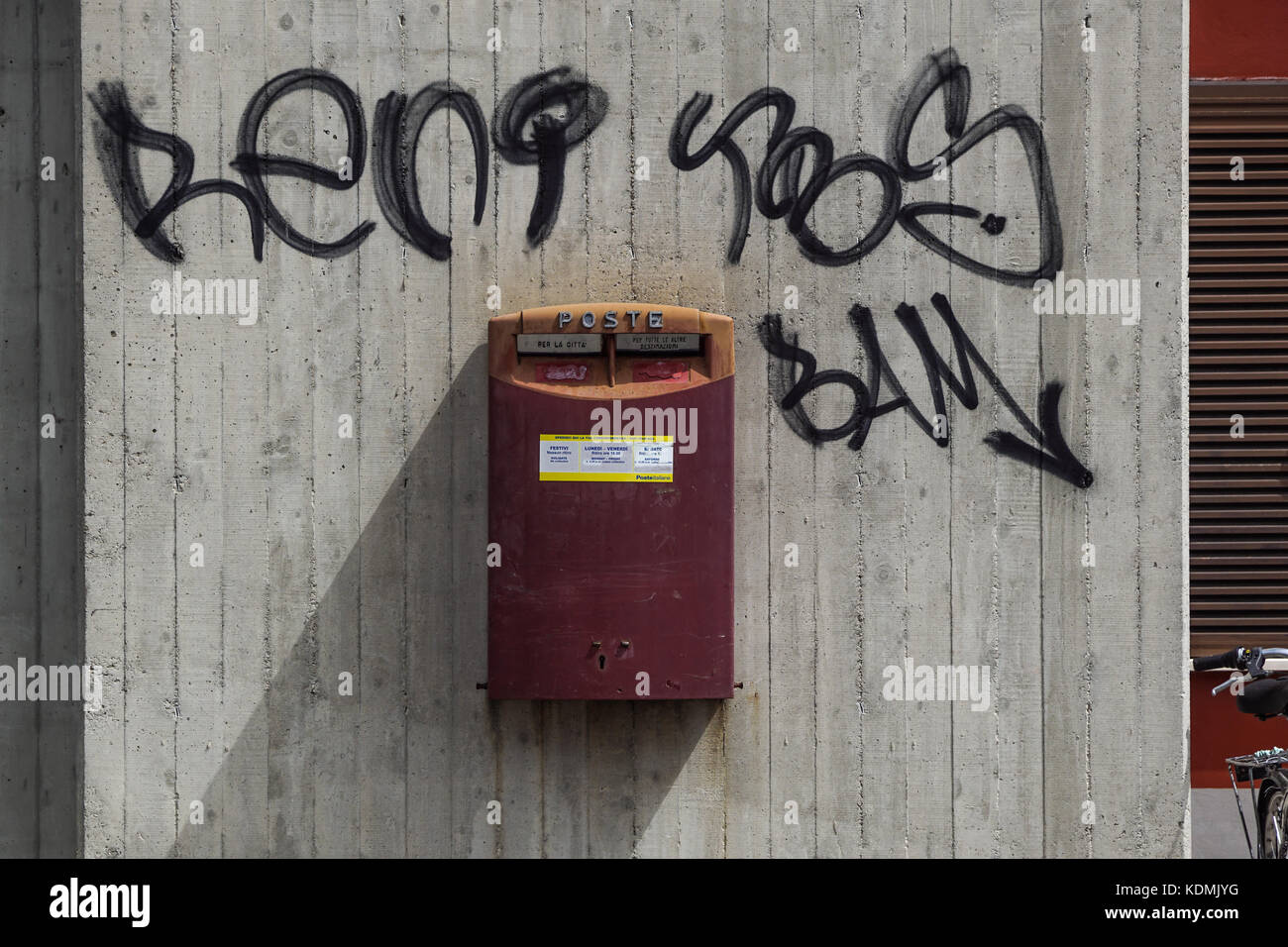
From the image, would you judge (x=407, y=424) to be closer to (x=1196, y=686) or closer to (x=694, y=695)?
(x=694, y=695)

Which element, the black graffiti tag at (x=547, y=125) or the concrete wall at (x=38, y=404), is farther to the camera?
the concrete wall at (x=38, y=404)

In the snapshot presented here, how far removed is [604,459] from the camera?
3797 mm

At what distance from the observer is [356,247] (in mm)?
4176

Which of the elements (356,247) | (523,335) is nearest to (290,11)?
(356,247)

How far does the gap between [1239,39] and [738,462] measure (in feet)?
13.6

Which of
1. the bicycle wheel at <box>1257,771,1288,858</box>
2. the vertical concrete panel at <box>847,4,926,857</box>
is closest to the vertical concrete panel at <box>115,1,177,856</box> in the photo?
the vertical concrete panel at <box>847,4,926,857</box>

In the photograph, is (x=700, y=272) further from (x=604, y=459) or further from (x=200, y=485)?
(x=200, y=485)

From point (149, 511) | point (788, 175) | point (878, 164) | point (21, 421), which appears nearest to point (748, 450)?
point (788, 175)

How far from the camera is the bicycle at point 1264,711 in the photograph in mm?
3961

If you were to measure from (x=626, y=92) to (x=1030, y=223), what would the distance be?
57.1 inches

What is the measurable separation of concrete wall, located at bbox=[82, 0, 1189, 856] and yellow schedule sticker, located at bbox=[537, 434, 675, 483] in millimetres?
436

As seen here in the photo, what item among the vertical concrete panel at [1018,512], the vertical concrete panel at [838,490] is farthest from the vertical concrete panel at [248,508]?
the vertical concrete panel at [1018,512]

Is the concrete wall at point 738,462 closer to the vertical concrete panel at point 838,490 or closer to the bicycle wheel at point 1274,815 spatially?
the vertical concrete panel at point 838,490

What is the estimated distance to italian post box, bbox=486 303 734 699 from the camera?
12.5 feet
